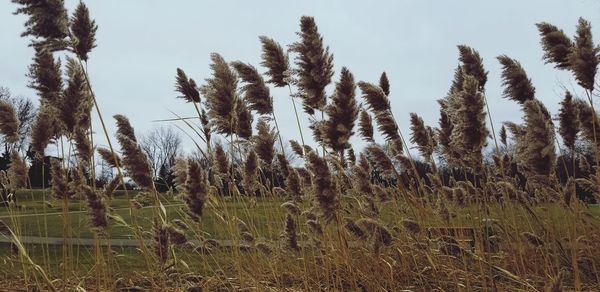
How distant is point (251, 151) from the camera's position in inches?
132

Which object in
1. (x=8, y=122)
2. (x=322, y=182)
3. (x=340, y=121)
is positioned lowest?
(x=322, y=182)

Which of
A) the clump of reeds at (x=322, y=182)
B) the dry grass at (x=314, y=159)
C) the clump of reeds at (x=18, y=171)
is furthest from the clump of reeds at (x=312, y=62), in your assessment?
the clump of reeds at (x=18, y=171)

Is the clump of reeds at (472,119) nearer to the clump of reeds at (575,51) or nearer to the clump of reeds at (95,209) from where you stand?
the clump of reeds at (575,51)

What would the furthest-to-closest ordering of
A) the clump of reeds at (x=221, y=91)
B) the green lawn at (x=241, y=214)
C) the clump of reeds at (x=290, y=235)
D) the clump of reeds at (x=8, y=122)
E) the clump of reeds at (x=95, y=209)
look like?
the green lawn at (x=241, y=214) < the clump of reeds at (x=8, y=122) < the clump of reeds at (x=221, y=91) < the clump of reeds at (x=290, y=235) < the clump of reeds at (x=95, y=209)

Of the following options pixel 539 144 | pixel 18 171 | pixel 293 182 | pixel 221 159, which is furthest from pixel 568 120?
pixel 18 171

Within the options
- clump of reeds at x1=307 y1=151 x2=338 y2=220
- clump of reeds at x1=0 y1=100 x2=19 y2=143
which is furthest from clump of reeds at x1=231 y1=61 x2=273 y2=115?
clump of reeds at x1=0 y1=100 x2=19 y2=143

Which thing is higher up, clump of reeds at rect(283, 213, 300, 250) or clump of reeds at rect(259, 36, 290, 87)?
clump of reeds at rect(259, 36, 290, 87)

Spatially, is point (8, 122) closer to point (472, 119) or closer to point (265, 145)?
point (265, 145)

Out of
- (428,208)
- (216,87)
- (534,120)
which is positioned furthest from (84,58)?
(428,208)

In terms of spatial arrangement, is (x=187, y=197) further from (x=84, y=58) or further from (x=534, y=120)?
(x=534, y=120)

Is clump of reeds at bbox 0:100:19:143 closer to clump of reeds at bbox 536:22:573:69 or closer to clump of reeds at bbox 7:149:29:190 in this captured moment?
clump of reeds at bbox 7:149:29:190

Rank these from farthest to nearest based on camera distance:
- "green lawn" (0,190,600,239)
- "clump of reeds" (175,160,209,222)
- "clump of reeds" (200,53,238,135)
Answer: "green lawn" (0,190,600,239), "clump of reeds" (200,53,238,135), "clump of reeds" (175,160,209,222)

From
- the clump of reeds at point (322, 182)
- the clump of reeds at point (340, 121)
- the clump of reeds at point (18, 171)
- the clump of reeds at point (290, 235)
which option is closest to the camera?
the clump of reeds at point (322, 182)

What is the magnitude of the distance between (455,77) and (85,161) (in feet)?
7.81
